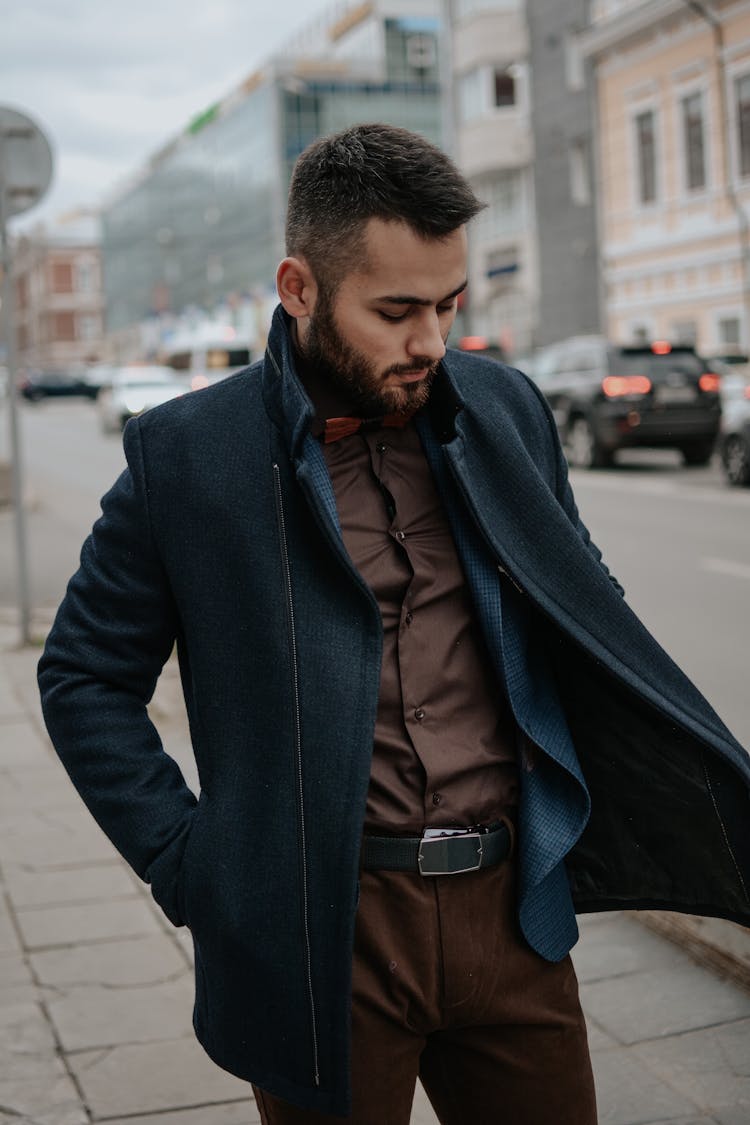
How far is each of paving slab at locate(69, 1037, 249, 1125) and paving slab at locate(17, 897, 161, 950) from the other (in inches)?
31.6

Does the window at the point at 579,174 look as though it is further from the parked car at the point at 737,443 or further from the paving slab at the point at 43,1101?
the paving slab at the point at 43,1101

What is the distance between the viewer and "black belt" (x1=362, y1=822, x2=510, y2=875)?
1.87m

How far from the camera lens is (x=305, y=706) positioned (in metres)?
1.84

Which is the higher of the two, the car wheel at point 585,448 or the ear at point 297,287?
the car wheel at point 585,448

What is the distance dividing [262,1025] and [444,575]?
0.57 metres

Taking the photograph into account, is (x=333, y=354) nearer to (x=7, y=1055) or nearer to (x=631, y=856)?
(x=631, y=856)

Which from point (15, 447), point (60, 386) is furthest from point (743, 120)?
point (60, 386)

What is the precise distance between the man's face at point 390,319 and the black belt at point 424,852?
502 mm

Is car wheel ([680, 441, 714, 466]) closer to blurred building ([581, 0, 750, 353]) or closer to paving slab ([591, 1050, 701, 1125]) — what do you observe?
blurred building ([581, 0, 750, 353])

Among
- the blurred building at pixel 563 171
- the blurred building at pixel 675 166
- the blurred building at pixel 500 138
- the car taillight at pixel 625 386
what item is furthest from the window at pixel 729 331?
the blurred building at pixel 500 138

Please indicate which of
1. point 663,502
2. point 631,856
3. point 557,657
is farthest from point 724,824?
point 663,502

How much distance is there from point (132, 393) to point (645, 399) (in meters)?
16.7

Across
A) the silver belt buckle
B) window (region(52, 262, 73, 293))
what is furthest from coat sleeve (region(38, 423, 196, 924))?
window (region(52, 262, 73, 293))

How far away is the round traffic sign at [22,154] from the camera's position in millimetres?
9883
